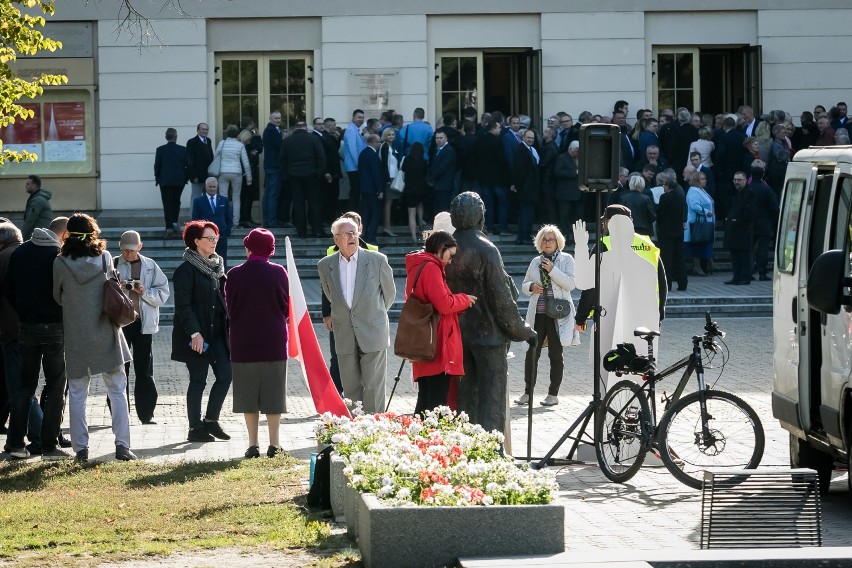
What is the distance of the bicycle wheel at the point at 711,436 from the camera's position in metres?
9.50

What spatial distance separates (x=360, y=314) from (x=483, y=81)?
18493mm

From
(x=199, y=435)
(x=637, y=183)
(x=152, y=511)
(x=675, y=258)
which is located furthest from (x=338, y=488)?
(x=675, y=258)

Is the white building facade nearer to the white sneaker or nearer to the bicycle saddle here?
the white sneaker

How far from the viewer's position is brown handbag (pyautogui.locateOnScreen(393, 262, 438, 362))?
31.9ft

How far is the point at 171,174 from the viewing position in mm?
25031

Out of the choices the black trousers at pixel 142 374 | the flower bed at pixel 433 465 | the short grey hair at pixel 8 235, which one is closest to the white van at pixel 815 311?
the flower bed at pixel 433 465

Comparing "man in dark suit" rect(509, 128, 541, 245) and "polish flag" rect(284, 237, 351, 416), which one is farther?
"man in dark suit" rect(509, 128, 541, 245)

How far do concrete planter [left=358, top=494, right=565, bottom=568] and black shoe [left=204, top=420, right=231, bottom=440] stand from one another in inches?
222

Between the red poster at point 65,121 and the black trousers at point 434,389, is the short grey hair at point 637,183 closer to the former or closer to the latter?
the red poster at point 65,121

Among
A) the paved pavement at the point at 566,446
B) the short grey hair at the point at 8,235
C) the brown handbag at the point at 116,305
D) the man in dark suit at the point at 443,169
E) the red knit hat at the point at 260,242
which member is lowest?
the paved pavement at the point at 566,446

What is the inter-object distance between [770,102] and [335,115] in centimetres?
887

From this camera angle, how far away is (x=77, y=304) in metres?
11.0

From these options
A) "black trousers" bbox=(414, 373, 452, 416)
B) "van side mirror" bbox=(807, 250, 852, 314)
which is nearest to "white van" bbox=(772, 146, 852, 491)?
"van side mirror" bbox=(807, 250, 852, 314)

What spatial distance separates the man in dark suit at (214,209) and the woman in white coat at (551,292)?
31.2ft
